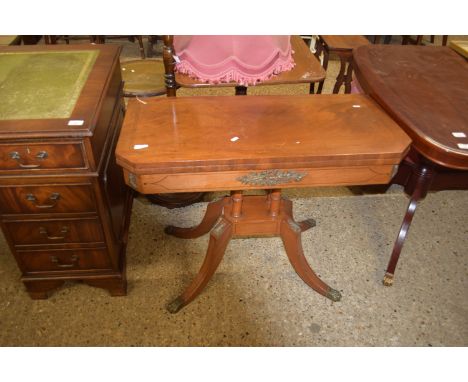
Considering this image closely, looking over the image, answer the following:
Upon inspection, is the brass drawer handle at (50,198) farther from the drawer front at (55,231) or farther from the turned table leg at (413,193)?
the turned table leg at (413,193)

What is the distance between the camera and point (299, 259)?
1.67m

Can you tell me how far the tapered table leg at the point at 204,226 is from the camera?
1.85 metres

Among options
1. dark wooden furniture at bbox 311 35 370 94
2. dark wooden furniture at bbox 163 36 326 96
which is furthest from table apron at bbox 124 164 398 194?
dark wooden furniture at bbox 311 35 370 94

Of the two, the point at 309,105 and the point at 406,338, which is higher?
the point at 309,105

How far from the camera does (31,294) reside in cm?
167

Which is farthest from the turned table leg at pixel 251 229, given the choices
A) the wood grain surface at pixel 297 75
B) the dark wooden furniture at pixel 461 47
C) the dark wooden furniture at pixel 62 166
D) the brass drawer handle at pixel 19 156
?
the dark wooden furniture at pixel 461 47

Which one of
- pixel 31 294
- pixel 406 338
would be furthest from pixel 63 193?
pixel 406 338

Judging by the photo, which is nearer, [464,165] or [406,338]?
[464,165]

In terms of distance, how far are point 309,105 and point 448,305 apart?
111cm

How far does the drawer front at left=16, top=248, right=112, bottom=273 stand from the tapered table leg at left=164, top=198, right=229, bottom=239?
46 cm

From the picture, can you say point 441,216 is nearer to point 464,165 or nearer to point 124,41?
point 464,165

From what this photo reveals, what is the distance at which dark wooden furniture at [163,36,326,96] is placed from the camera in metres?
1.64

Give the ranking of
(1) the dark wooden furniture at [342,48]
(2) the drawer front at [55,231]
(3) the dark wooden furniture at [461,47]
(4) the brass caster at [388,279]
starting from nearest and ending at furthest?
(2) the drawer front at [55,231] < (4) the brass caster at [388,279] < (3) the dark wooden furniture at [461,47] < (1) the dark wooden furniture at [342,48]

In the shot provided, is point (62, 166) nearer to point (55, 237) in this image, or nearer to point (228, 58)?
point (55, 237)
